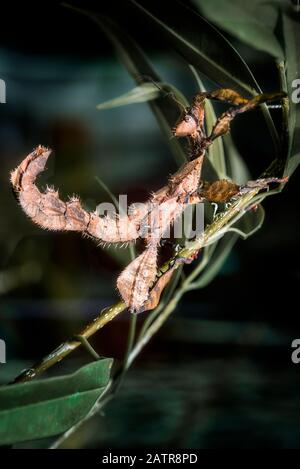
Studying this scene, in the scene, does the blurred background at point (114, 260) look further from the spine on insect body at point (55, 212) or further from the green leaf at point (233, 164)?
the spine on insect body at point (55, 212)

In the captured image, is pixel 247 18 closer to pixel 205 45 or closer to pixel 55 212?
pixel 205 45

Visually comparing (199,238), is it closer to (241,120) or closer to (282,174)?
(282,174)

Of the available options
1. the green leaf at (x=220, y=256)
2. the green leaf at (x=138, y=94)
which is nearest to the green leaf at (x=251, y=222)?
the green leaf at (x=220, y=256)

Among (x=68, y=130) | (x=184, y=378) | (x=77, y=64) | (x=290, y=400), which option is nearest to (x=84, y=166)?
(x=68, y=130)

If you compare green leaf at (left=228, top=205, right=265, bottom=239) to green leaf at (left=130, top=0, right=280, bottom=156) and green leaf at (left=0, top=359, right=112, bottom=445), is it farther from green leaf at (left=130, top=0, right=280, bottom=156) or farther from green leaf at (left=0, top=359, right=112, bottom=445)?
green leaf at (left=0, top=359, right=112, bottom=445)

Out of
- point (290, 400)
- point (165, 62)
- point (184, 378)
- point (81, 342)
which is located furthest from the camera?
point (165, 62)

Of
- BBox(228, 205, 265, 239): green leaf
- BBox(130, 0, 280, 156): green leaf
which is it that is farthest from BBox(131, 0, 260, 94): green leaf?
BBox(228, 205, 265, 239): green leaf
